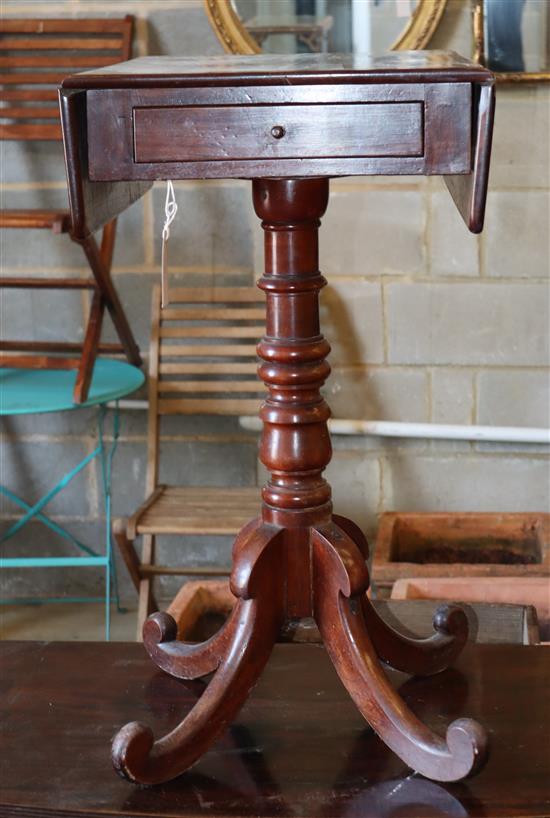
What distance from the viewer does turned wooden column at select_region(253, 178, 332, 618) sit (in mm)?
1307

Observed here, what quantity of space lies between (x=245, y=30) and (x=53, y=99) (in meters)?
0.51

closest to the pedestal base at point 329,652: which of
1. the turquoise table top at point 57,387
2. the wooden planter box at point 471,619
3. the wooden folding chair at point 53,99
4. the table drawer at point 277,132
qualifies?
the wooden planter box at point 471,619

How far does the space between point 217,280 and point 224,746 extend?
70.7 inches

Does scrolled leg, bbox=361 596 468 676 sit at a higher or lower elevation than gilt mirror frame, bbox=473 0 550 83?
lower

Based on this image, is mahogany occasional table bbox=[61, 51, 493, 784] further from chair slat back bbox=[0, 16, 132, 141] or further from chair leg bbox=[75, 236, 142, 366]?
chair slat back bbox=[0, 16, 132, 141]

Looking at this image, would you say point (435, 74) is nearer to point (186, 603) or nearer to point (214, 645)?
point (214, 645)

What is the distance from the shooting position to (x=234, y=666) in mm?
1306

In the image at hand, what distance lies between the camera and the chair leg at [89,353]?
256 centimetres

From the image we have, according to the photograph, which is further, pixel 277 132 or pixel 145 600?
pixel 145 600

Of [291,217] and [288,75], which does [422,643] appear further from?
[288,75]

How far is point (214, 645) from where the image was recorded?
1412mm

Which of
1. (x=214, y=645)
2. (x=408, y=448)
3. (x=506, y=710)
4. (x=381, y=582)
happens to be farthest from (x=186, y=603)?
(x=408, y=448)

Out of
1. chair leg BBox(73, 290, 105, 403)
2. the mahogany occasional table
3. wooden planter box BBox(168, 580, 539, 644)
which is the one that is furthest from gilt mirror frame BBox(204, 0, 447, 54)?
wooden planter box BBox(168, 580, 539, 644)

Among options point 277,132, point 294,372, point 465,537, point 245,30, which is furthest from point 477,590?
point 245,30
